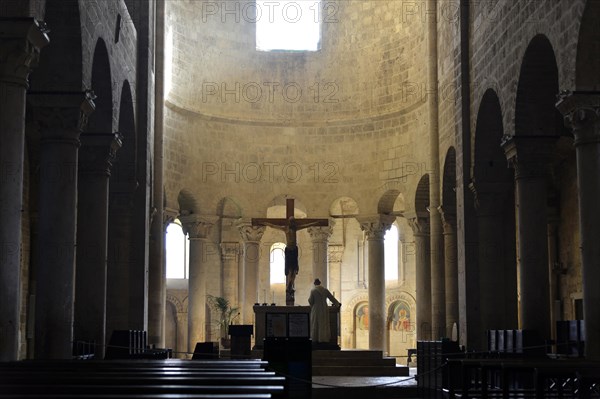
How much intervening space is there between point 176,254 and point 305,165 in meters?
8.93

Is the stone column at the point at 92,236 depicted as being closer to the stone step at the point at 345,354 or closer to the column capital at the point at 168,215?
the stone step at the point at 345,354

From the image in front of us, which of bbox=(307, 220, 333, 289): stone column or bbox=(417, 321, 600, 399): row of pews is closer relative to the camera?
bbox=(417, 321, 600, 399): row of pews

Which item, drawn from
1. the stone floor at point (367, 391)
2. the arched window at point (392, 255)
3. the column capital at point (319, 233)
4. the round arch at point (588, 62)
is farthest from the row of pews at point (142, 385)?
the arched window at point (392, 255)

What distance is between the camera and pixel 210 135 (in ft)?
89.6

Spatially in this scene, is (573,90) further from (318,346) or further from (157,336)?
(157,336)

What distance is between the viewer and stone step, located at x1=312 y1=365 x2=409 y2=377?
20.5 metres

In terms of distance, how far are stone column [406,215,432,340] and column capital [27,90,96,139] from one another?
13807mm

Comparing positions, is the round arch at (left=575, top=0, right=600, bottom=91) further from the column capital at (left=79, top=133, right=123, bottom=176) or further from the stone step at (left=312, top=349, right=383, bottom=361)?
the stone step at (left=312, top=349, right=383, bottom=361)

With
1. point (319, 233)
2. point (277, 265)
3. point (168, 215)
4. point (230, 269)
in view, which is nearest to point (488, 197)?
point (319, 233)

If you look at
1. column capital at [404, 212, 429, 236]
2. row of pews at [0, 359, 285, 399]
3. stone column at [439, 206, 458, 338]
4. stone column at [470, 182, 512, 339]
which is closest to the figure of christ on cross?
stone column at [439, 206, 458, 338]

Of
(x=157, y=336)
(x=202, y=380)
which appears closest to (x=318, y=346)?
(x=157, y=336)

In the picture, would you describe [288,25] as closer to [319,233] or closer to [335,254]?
[319,233]

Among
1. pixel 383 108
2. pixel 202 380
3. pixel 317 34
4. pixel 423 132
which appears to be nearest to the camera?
pixel 202 380

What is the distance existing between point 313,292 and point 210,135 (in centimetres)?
747
